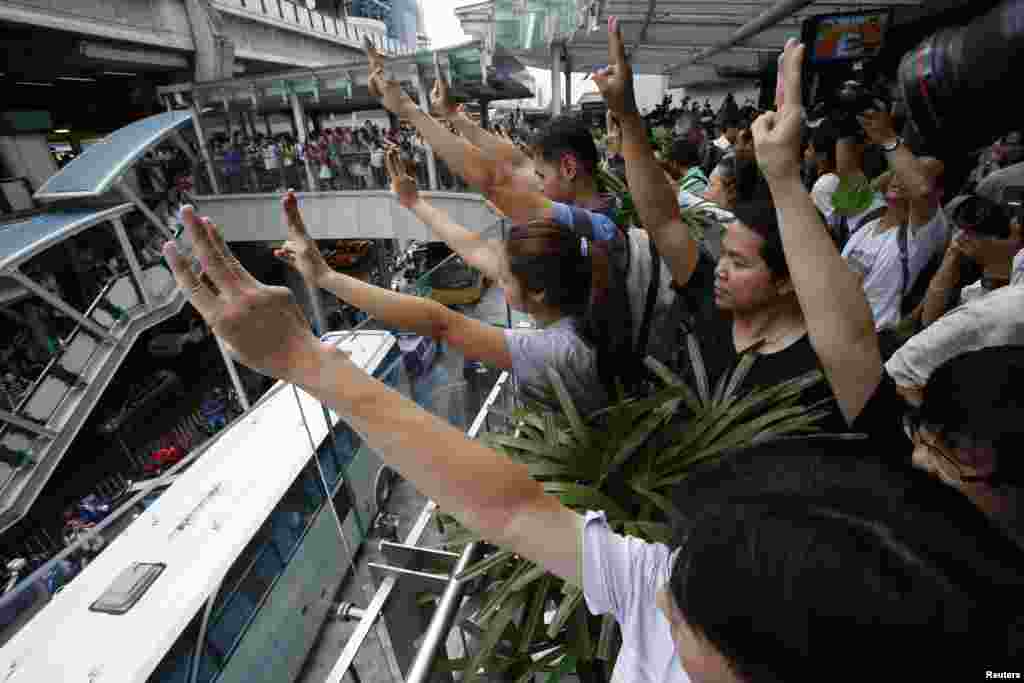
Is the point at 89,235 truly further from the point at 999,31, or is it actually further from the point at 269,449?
the point at 999,31

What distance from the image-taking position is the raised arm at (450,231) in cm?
216

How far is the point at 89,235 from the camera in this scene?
31.0ft

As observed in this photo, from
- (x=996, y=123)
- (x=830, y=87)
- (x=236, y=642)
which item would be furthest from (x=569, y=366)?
(x=830, y=87)

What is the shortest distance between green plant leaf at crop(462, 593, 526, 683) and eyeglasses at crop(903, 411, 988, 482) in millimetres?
898

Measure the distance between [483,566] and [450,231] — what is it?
1.53 m

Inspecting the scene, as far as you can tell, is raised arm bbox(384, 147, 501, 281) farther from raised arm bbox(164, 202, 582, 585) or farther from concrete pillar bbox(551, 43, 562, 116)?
concrete pillar bbox(551, 43, 562, 116)

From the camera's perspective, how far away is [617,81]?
1621 mm

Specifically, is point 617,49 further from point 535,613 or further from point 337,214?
point 337,214

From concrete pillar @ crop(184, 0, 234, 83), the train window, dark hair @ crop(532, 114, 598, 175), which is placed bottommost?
the train window

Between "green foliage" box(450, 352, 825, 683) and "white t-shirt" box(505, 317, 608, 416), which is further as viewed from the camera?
"white t-shirt" box(505, 317, 608, 416)

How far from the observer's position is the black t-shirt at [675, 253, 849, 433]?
1298mm

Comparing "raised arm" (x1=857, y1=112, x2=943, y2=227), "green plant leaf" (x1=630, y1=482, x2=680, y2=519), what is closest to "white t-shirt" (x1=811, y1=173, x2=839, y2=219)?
"raised arm" (x1=857, y1=112, x2=943, y2=227)

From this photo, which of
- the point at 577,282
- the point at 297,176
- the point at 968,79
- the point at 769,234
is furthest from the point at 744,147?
the point at 297,176

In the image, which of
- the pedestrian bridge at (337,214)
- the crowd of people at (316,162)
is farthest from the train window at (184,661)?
the crowd of people at (316,162)
